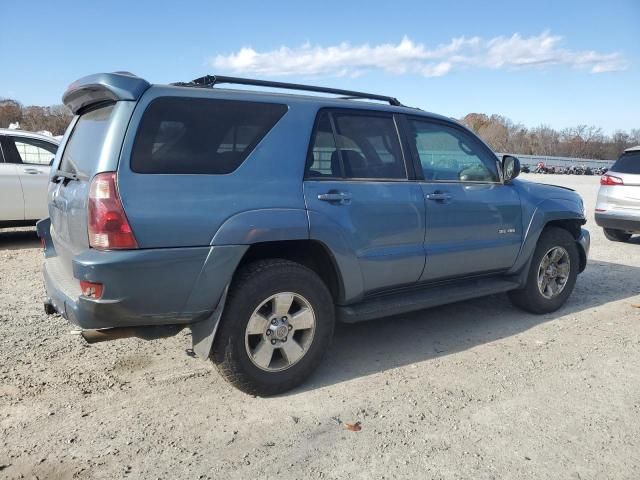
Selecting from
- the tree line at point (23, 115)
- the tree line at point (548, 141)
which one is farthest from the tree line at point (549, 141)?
the tree line at point (23, 115)

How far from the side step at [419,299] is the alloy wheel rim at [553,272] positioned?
0.46 meters

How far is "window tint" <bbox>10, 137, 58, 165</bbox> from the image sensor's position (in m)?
7.91

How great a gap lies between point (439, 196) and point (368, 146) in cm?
71

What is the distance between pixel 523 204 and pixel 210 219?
120 inches

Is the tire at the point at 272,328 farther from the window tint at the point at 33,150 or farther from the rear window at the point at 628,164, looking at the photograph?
the rear window at the point at 628,164

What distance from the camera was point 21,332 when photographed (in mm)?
4273

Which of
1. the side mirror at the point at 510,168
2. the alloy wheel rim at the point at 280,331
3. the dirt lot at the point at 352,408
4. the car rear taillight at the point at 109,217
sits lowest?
the dirt lot at the point at 352,408

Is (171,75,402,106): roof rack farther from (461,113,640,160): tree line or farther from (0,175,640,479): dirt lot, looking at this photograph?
(461,113,640,160): tree line

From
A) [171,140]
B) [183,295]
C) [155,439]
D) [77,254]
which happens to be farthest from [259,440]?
[171,140]

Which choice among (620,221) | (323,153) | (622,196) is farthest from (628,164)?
(323,153)

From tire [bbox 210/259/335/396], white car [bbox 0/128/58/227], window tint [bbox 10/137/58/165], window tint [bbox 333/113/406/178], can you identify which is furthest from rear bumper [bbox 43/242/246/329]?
window tint [bbox 10/137/58/165]

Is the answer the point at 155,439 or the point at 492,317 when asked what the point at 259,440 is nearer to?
the point at 155,439

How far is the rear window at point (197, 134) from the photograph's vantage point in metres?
2.90

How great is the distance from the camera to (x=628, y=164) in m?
9.00
